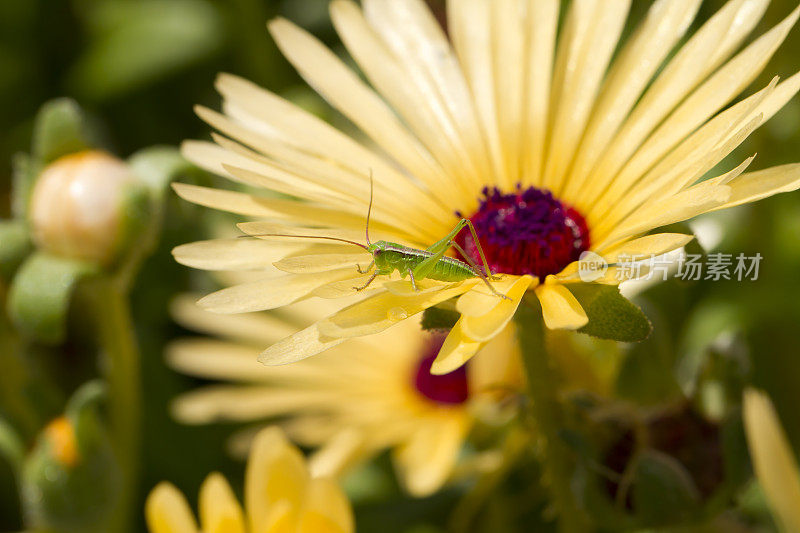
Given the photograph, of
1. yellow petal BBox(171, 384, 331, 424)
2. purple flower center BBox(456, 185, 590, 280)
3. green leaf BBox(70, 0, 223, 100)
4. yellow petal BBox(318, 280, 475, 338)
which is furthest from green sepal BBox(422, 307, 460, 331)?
green leaf BBox(70, 0, 223, 100)

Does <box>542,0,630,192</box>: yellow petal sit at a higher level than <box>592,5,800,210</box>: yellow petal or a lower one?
higher

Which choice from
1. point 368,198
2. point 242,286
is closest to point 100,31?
point 368,198

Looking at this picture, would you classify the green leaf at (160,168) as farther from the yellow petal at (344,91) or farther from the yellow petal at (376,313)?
the yellow petal at (376,313)

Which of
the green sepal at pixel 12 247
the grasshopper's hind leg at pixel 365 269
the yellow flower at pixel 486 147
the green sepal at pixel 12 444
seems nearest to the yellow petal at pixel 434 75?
the yellow flower at pixel 486 147

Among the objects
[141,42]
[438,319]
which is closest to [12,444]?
[438,319]

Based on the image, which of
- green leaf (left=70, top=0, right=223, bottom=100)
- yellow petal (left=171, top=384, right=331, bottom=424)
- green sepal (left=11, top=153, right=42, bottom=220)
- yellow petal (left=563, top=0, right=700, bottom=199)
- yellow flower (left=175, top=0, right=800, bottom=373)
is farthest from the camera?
green leaf (left=70, top=0, right=223, bottom=100)

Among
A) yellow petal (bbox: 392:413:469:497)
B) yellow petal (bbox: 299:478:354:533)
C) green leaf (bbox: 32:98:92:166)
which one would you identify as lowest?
yellow petal (bbox: 299:478:354:533)

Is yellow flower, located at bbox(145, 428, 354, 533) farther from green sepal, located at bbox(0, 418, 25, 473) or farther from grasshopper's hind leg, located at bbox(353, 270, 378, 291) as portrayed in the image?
green sepal, located at bbox(0, 418, 25, 473)
